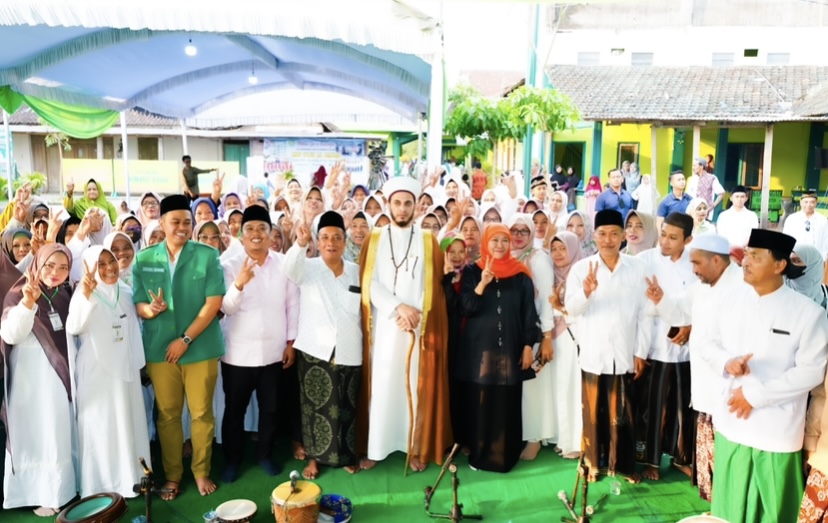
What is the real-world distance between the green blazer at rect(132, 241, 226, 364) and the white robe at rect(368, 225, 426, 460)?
976mm

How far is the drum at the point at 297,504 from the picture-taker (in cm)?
338

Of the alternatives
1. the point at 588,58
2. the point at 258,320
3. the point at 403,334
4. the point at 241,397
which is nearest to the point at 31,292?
the point at 258,320

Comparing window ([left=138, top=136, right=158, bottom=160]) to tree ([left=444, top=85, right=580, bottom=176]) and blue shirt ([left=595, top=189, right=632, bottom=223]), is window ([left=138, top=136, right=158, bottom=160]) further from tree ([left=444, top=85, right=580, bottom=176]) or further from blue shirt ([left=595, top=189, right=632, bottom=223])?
blue shirt ([left=595, top=189, right=632, bottom=223])

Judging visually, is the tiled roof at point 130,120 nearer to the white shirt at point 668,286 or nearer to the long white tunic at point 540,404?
the long white tunic at point 540,404

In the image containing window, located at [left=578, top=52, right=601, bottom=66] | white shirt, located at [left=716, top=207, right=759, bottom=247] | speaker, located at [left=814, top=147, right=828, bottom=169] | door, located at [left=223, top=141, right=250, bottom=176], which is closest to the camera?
white shirt, located at [left=716, top=207, right=759, bottom=247]

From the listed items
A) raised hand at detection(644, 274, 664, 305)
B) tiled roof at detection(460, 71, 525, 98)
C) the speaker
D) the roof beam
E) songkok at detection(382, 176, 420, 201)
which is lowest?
raised hand at detection(644, 274, 664, 305)

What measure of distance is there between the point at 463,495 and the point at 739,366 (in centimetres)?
183

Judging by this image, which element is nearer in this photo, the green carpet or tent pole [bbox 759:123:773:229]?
the green carpet

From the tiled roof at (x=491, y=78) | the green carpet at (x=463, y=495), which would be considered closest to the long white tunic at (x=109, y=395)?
the green carpet at (x=463, y=495)

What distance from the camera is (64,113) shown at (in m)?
8.43

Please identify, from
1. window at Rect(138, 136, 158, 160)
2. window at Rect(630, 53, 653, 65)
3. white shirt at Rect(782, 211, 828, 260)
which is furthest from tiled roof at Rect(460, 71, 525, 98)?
white shirt at Rect(782, 211, 828, 260)

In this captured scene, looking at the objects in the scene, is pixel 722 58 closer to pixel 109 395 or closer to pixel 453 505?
pixel 453 505

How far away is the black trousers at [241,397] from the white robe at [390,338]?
2.08ft

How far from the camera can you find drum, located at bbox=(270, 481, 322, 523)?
3385 mm
